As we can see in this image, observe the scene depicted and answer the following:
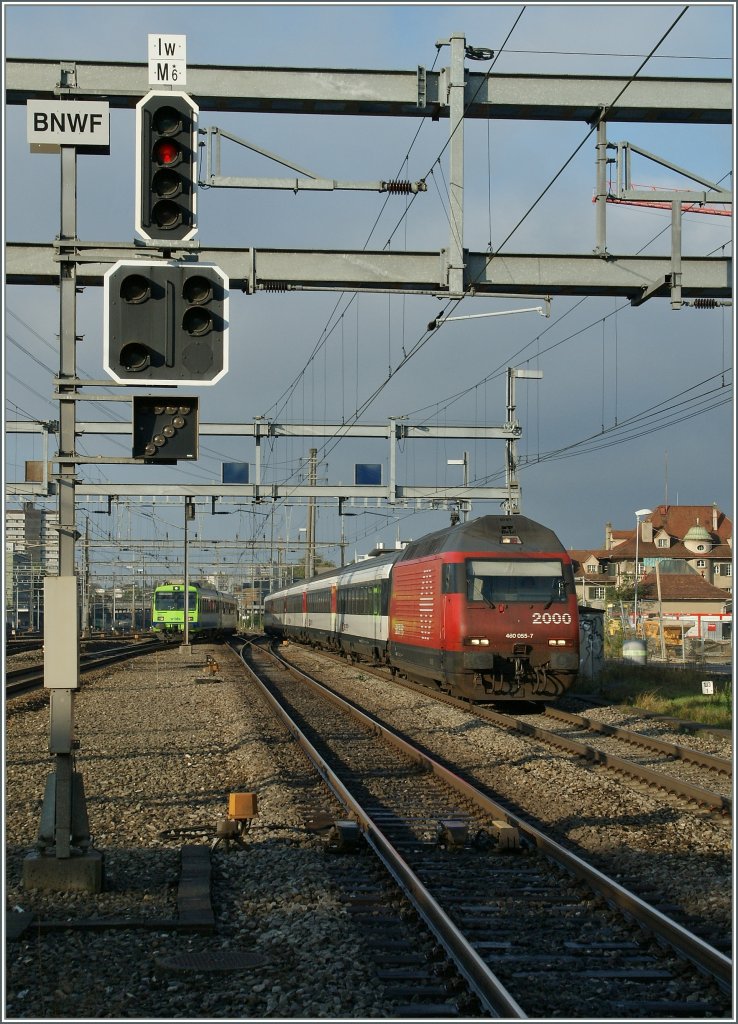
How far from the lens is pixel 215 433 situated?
31.0 meters

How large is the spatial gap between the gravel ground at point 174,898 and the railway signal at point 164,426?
3.15 metres

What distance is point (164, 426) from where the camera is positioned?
801 cm

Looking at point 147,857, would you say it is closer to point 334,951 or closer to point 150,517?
point 334,951

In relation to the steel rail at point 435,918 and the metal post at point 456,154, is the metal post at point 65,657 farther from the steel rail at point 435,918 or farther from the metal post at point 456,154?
the metal post at point 456,154

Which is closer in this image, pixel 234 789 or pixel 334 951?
pixel 334 951

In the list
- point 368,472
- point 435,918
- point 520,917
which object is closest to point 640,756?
point 520,917

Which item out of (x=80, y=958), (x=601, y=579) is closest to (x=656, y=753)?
(x=80, y=958)

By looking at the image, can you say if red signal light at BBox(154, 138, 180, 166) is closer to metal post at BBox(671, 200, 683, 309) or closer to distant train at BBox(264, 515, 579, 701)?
metal post at BBox(671, 200, 683, 309)

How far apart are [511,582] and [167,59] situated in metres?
11.9

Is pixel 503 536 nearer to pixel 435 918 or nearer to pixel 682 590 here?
pixel 435 918

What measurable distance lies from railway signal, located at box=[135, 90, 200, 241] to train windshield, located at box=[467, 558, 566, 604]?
11213 mm

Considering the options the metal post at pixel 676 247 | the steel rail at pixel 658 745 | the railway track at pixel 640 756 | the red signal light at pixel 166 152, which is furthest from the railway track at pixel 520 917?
the metal post at pixel 676 247

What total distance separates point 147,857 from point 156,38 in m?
6.31

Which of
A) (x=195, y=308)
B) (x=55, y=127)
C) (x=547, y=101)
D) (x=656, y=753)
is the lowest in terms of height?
(x=656, y=753)
